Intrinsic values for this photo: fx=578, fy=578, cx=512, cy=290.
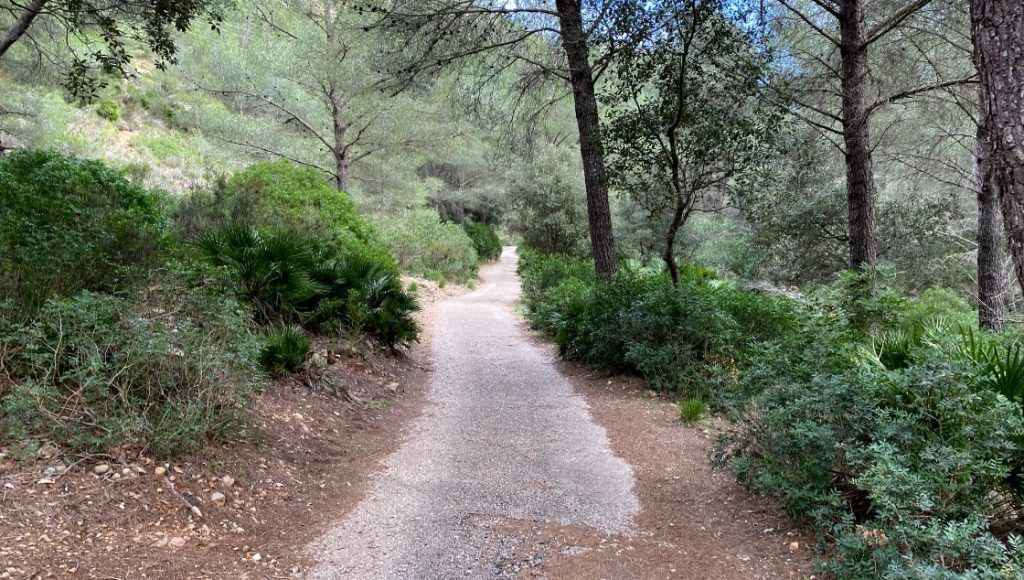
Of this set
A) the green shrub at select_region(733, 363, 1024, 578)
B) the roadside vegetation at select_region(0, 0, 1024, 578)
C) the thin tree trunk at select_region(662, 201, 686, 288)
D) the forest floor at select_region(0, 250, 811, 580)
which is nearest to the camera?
the green shrub at select_region(733, 363, 1024, 578)

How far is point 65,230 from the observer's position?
4.18 m

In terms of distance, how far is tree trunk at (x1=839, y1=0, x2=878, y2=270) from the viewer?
766 centimetres

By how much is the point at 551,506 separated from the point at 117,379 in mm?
2944

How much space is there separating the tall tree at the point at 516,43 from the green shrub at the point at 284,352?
477 centimetres

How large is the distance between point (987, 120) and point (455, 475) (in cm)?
407

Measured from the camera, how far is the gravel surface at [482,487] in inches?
130

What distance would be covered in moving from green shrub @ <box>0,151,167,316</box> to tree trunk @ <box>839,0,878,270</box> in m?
8.28

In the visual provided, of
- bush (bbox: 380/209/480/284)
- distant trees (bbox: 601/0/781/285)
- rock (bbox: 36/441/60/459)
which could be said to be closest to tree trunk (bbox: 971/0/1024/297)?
distant trees (bbox: 601/0/781/285)

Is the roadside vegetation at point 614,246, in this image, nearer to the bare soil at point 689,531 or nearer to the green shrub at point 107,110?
the bare soil at point 689,531

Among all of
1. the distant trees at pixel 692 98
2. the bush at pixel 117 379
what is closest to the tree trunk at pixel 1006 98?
the distant trees at pixel 692 98

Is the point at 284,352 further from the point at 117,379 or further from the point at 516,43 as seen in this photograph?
the point at 516,43

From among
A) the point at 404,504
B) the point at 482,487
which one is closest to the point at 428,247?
the point at 482,487

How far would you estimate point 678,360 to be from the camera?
6.89 m

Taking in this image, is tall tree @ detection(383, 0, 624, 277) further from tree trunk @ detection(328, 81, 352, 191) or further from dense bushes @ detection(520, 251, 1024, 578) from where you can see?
tree trunk @ detection(328, 81, 352, 191)
